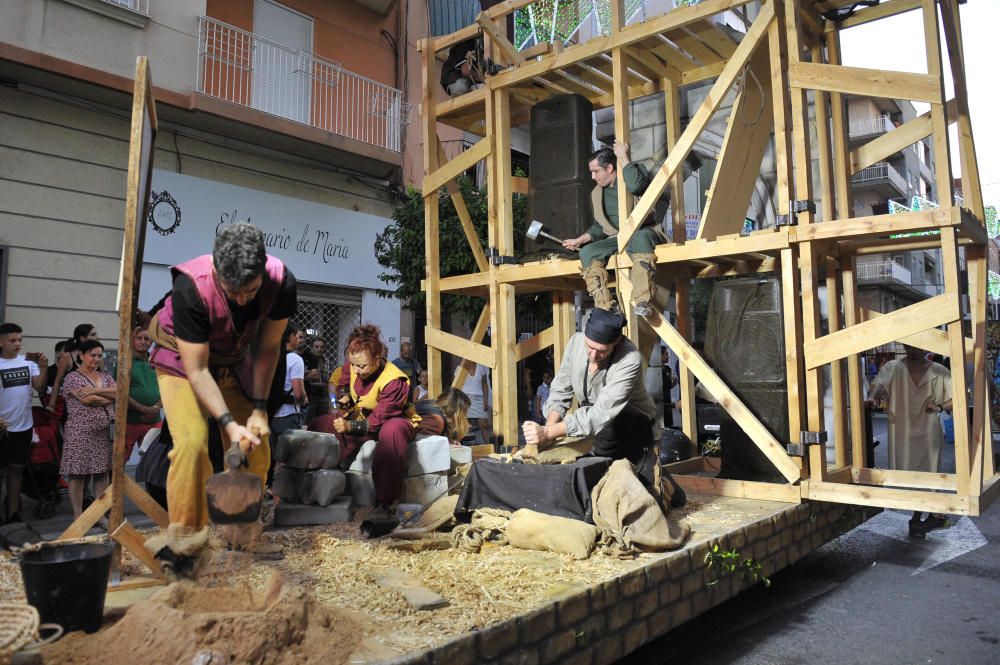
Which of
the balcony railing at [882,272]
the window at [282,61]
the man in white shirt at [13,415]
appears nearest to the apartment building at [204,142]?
the window at [282,61]

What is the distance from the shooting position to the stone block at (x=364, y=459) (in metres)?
5.48

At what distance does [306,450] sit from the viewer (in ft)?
16.7

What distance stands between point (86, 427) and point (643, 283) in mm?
4618

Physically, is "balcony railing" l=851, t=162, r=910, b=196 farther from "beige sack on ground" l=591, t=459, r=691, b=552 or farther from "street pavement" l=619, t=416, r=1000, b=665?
"beige sack on ground" l=591, t=459, r=691, b=552

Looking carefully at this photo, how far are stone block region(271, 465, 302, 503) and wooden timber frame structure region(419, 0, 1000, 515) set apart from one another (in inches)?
94.1

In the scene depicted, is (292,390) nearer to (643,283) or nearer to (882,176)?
(643,283)

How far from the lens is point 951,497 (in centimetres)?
500

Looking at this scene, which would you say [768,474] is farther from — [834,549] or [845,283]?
[845,283]

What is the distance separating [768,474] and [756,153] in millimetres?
2908

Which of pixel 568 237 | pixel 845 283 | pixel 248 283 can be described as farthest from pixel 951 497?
pixel 248 283

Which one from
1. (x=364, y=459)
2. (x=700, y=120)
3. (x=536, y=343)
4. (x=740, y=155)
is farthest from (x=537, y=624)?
(x=536, y=343)

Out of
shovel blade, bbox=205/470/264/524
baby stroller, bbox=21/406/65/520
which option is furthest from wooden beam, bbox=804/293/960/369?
baby stroller, bbox=21/406/65/520

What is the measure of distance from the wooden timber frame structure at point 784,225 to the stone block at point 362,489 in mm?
1907

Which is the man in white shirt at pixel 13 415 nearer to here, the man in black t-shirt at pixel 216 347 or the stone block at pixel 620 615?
the man in black t-shirt at pixel 216 347
